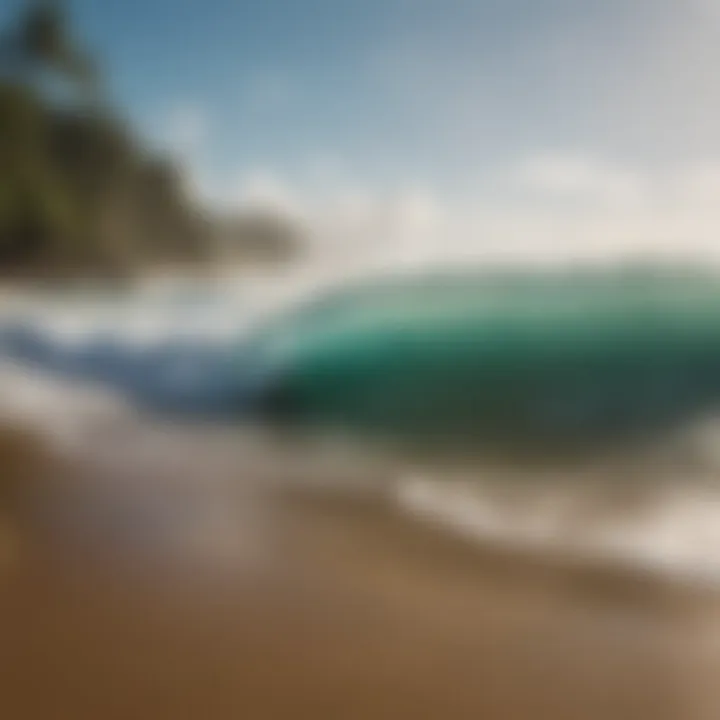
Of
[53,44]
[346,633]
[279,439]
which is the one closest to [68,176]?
[53,44]

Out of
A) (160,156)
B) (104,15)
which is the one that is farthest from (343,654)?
(104,15)

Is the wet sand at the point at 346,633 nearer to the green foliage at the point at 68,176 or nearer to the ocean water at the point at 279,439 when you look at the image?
the ocean water at the point at 279,439

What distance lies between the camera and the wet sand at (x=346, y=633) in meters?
0.90

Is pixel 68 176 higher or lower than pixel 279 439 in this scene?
higher

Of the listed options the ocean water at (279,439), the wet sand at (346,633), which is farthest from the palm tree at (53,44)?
the wet sand at (346,633)

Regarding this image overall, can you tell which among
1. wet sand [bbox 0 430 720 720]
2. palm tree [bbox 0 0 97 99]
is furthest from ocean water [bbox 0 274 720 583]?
palm tree [bbox 0 0 97 99]

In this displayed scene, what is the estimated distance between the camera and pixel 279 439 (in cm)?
112

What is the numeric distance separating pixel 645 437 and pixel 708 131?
0.39 metres

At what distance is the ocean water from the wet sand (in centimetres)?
4

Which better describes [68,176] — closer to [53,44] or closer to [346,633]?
[53,44]

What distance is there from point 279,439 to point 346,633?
28 centimetres

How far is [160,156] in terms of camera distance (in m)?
1.18

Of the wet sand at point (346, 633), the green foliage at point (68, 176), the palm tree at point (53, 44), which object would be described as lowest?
the wet sand at point (346, 633)

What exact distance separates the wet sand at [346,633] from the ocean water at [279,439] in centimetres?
4
